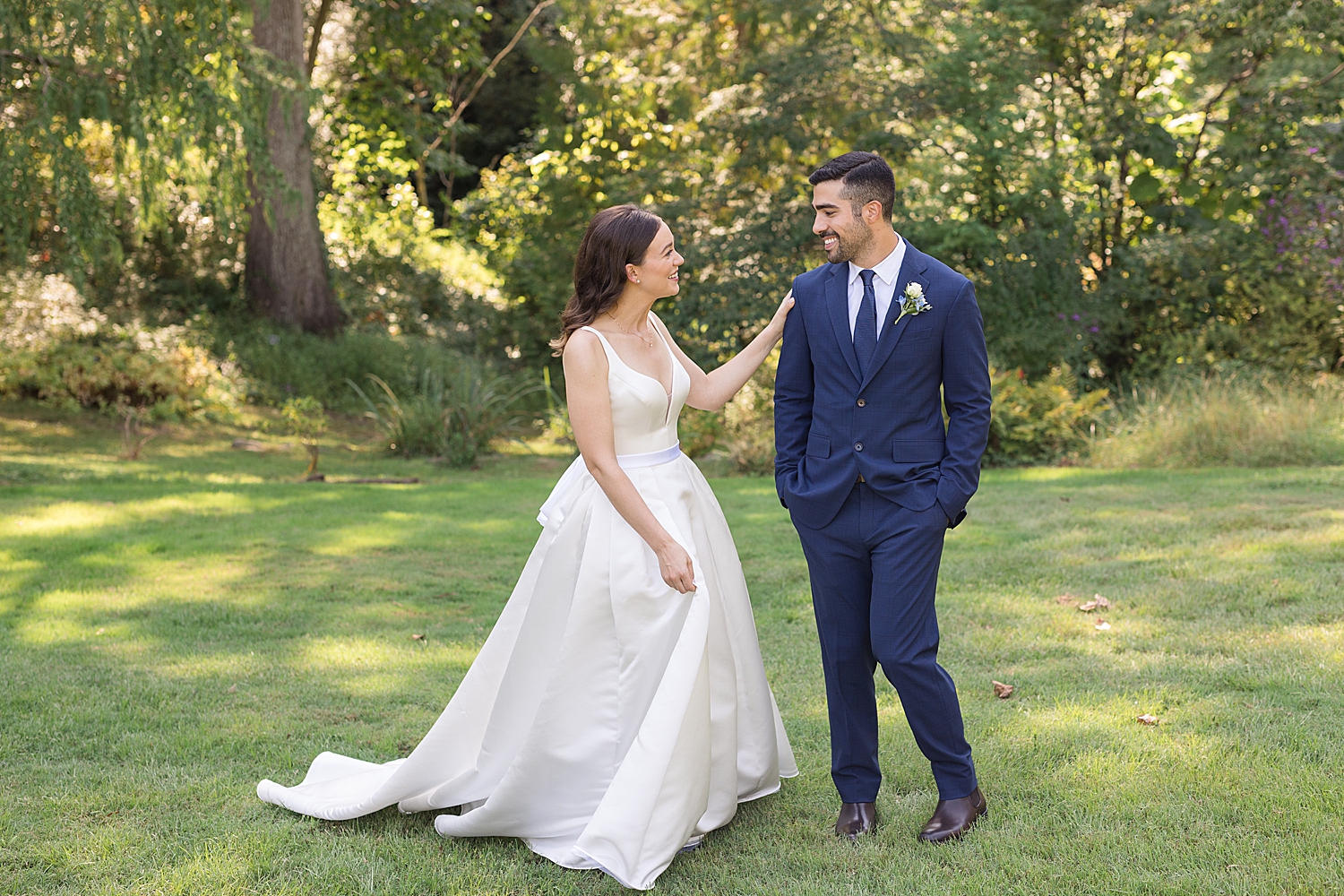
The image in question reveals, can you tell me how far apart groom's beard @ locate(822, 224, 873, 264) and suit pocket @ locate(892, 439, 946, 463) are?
22.3 inches

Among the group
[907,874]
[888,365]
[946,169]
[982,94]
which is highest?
[982,94]

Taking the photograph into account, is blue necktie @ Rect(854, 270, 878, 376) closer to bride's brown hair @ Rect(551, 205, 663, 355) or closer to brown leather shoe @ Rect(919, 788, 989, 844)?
bride's brown hair @ Rect(551, 205, 663, 355)

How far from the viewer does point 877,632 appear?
3.29 meters

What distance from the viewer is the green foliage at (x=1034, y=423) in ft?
36.4

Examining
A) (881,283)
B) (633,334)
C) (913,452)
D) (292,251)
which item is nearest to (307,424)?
(292,251)

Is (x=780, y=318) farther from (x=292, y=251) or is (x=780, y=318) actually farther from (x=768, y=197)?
(x=292, y=251)

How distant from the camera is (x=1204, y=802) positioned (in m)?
3.55

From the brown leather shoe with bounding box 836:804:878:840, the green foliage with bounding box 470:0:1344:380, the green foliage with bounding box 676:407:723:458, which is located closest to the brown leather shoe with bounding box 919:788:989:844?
the brown leather shoe with bounding box 836:804:878:840

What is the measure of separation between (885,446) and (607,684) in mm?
1101

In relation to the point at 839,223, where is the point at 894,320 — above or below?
below

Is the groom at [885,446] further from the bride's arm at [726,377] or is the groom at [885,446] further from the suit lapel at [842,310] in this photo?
the bride's arm at [726,377]

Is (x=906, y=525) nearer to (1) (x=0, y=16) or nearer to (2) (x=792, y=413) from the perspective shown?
(2) (x=792, y=413)

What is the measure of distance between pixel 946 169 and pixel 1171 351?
3507 mm

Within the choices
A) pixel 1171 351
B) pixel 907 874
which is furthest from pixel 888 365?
pixel 1171 351
